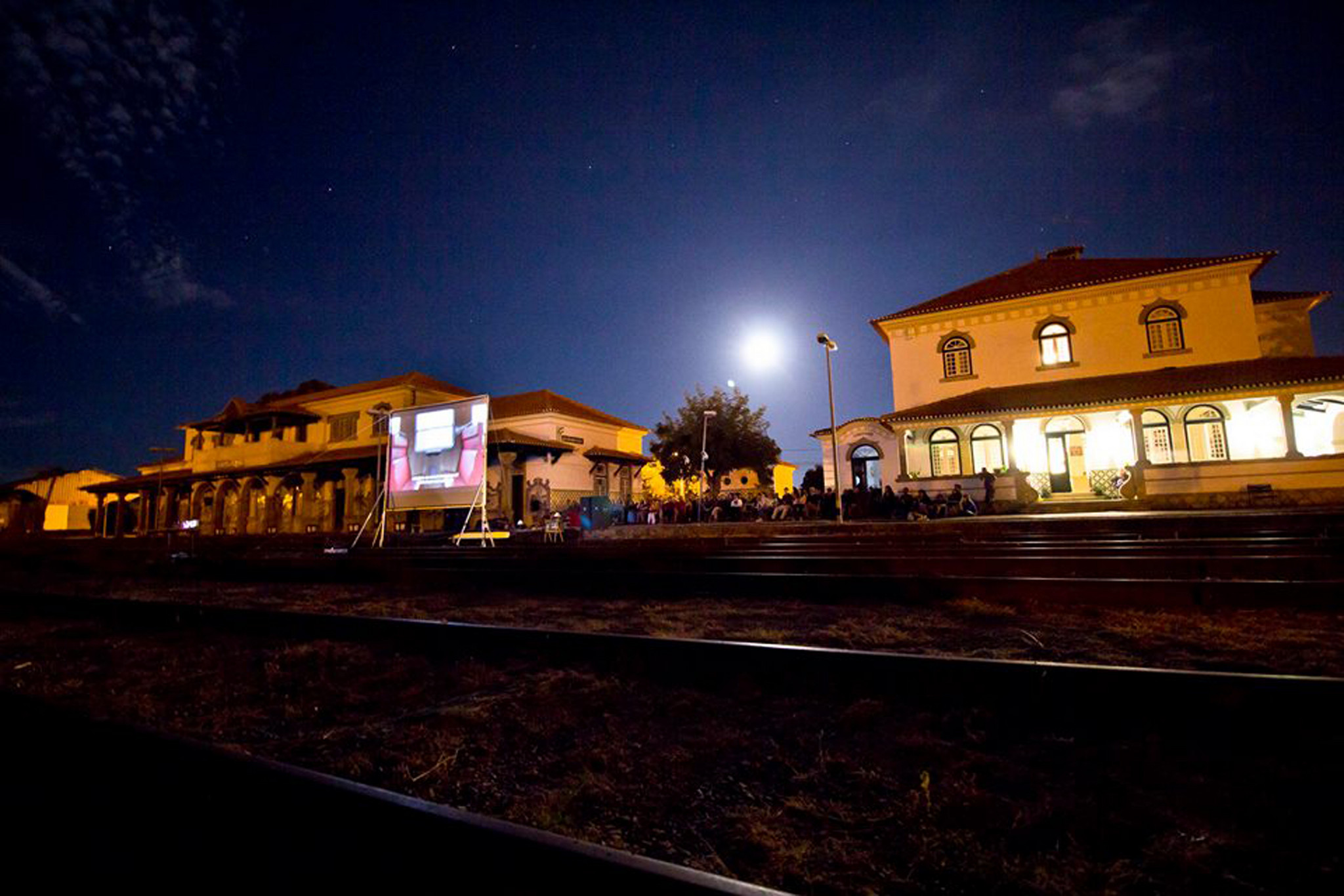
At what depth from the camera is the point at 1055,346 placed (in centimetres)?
2488

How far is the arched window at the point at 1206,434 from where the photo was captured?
63.3ft

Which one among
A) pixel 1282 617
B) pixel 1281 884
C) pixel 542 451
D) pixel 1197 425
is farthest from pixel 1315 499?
pixel 542 451

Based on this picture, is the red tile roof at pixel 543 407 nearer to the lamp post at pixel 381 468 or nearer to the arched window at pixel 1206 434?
the lamp post at pixel 381 468

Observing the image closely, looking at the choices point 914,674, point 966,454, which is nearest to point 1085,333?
point 966,454

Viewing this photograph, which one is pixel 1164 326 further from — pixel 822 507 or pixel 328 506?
pixel 328 506

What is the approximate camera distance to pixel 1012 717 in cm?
285

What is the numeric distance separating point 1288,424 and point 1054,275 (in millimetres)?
11093

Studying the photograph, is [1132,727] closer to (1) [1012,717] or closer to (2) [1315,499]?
(1) [1012,717]

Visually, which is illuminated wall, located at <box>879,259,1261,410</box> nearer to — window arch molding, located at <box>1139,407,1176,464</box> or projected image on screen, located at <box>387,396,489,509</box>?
window arch molding, located at <box>1139,407,1176,464</box>

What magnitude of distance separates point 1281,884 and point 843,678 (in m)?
1.88

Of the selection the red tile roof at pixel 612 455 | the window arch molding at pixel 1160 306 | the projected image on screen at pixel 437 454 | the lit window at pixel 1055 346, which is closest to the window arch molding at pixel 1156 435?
the lit window at pixel 1055 346

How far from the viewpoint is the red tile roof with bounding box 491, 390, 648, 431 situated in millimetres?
32344

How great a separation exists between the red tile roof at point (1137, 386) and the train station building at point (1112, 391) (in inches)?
3.0

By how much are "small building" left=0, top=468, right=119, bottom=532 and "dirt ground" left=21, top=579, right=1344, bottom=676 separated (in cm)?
6207
